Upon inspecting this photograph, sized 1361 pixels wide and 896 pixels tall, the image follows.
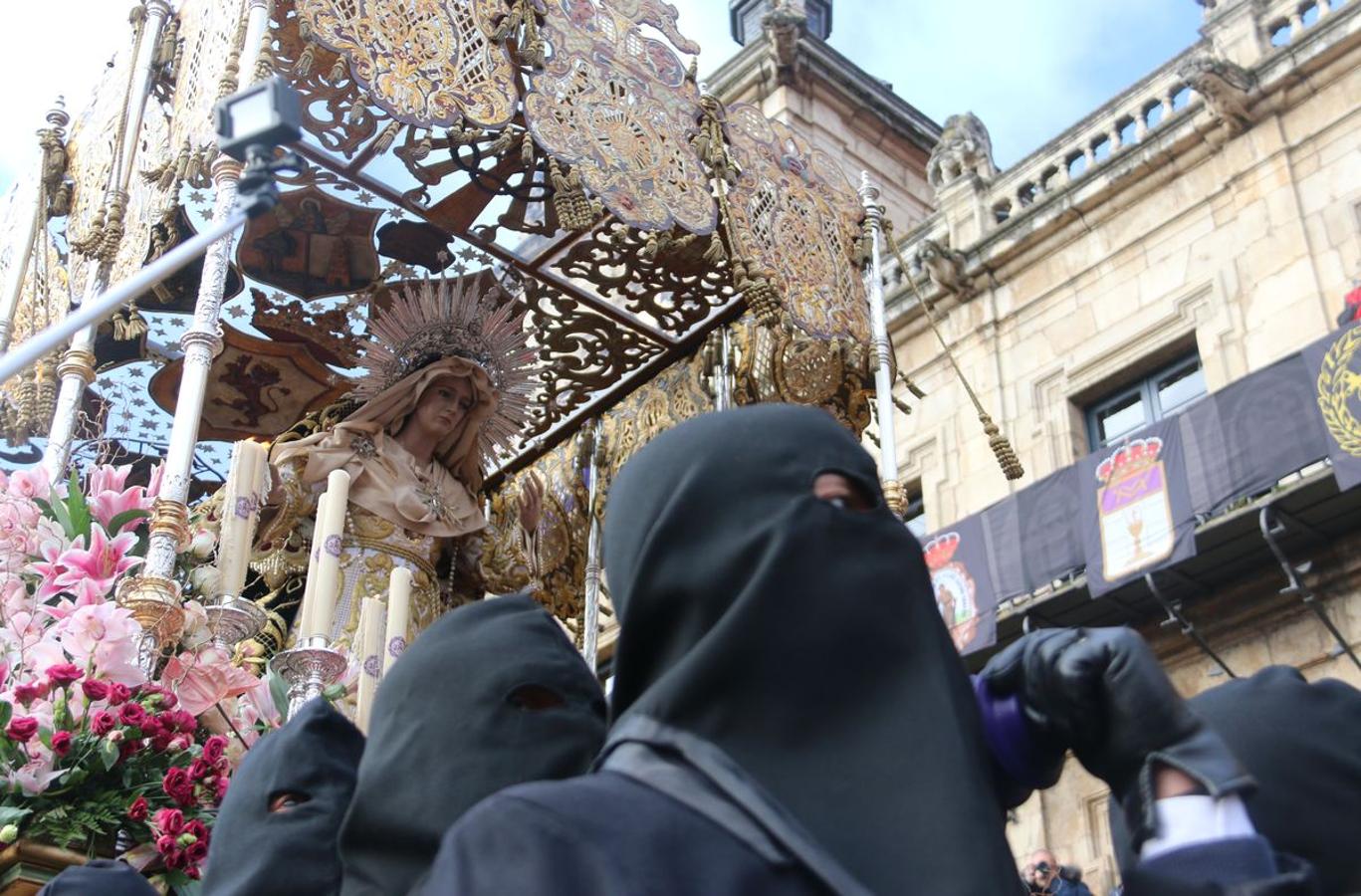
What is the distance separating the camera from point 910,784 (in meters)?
1.74

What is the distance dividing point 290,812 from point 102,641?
128 centimetres

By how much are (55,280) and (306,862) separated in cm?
496

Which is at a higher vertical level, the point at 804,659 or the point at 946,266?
the point at 946,266

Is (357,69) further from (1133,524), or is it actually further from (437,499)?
(1133,524)

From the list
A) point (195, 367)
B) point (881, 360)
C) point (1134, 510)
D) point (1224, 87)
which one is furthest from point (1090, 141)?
point (195, 367)

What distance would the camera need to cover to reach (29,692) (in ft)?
12.0

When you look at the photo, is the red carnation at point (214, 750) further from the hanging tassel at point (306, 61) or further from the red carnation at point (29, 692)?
the hanging tassel at point (306, 61)

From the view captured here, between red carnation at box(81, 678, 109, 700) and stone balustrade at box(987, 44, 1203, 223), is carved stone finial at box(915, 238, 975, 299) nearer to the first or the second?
stone balustrade at box(987, 44, 1203, 223)

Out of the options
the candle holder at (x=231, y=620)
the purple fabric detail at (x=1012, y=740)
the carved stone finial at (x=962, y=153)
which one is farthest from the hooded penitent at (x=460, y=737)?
the carved stone finial at (x=962, y=153)

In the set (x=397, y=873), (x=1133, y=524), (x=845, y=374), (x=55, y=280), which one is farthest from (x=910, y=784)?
(x=1133, y=524)

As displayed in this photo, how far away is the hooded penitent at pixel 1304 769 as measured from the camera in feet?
6.54

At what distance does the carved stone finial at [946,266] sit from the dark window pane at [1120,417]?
6.25 feet

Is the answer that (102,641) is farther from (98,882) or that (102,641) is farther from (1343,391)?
(1343,391)

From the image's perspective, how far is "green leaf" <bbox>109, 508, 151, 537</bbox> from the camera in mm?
4434
